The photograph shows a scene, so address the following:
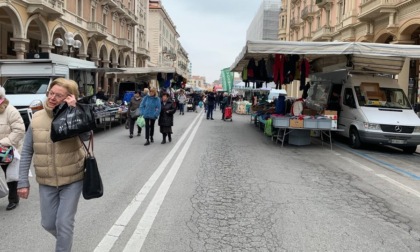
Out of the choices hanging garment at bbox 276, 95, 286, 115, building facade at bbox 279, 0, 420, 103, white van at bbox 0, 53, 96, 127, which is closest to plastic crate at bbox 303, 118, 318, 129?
hanging garment at bbox 276, 95, 286, 115

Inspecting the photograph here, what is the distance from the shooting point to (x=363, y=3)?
2670 cm

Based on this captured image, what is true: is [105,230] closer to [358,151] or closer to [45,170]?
[45,170]

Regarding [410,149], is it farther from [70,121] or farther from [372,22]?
[372,22]

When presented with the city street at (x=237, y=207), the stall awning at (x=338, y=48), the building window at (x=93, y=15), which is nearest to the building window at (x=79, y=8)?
the building window at (x=93, y=15)

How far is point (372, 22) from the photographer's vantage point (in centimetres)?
2614

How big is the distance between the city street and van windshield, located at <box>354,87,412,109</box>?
287 cm

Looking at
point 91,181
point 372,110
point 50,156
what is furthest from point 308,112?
point 50,156

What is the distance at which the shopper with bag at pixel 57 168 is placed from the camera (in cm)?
327

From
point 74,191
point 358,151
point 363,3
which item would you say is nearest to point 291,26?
point 363,3

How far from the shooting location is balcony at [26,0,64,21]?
83.3ft

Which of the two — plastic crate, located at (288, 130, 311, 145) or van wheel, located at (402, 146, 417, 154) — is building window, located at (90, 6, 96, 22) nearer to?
plastic crate, located at (288, 130, 311, 145)

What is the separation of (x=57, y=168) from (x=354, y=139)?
1108cm

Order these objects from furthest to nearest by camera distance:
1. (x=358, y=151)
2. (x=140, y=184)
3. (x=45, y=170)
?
(x=358, y=151) < (x=140, y=184) < (x=45, y=170)

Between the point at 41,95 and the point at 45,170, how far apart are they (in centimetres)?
1136
